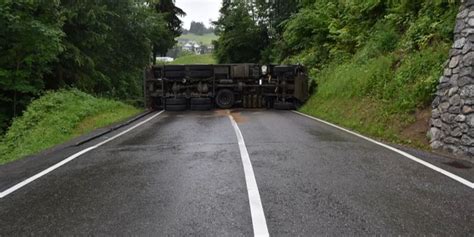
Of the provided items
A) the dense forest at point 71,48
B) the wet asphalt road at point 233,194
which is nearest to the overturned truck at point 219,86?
the dense forest at point 71,48

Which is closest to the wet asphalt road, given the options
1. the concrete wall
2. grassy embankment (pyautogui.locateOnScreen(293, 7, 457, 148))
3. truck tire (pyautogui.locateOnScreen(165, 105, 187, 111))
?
the concrete wall

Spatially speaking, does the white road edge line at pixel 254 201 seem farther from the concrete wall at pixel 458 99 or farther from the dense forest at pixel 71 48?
the dense forest at pixel 71 48

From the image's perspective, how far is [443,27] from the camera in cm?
1127

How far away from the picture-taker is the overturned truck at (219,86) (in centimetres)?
2095

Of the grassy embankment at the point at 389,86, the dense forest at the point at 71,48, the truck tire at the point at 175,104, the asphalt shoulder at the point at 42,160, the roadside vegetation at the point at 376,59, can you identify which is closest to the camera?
the asphalt shoulder at the point at 42,160

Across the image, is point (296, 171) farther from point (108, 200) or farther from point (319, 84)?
point (319, 84)

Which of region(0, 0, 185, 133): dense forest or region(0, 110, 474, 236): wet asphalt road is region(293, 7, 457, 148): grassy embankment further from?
region(0, 0, 185, 133): dense forest

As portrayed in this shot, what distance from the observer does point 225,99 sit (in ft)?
70.7

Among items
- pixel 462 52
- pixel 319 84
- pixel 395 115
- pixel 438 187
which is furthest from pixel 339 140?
pixel 319 84

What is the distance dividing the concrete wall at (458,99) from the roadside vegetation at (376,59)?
27.6 inches

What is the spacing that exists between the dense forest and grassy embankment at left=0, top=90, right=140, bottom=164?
1.56 metres

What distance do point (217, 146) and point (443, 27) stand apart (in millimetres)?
7173

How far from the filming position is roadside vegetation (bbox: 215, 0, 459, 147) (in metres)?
10.6

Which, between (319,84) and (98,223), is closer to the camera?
(98,223)
